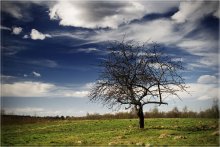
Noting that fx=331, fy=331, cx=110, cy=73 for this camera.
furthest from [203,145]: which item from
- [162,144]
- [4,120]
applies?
[4,120]

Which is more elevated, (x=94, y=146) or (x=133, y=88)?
(x=133, y=88)

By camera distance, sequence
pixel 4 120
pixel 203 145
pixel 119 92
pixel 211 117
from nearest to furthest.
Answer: pixel 203 145 < pixel 119 92 < pixel 211 117 < pixel 4 120

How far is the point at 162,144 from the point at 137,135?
5377mm

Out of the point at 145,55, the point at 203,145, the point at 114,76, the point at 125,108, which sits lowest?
the point at 203,145

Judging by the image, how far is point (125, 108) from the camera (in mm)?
28688

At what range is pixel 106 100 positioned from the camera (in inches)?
1117

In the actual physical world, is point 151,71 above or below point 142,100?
above

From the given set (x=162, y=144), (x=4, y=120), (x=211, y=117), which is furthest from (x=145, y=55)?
(x=4, y=120)

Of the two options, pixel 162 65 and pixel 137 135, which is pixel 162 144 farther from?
pixel 162 65

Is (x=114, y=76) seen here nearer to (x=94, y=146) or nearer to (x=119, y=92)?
(x=119, y=92)

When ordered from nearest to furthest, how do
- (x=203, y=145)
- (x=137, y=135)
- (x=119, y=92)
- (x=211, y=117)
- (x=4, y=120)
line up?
1. (x=203, y=145)
2. (x=137, y=135)
3. (x=119, y=92)
4. (x=211, y=117)
5. (x=4, y=120)

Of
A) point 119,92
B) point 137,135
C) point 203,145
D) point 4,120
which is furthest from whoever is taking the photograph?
point 4,120

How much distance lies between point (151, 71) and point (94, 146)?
36.3 ft

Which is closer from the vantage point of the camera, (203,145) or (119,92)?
(203,145)
